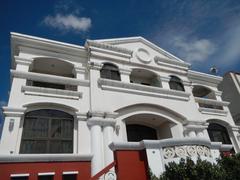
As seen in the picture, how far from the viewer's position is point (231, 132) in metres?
15.5

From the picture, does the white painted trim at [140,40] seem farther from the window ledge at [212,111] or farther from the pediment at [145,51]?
the window ledge at [212,111]

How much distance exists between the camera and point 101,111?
34.9 ft

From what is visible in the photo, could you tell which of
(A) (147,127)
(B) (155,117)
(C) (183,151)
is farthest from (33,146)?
(A) (147,127)

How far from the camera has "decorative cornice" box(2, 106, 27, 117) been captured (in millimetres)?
9070

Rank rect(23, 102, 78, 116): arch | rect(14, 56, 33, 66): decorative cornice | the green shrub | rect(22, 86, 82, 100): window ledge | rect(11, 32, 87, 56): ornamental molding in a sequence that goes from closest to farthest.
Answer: the green shrub < rect(23, 102, 78, 116): arch < rect(22, 86, 82, 100): window ledge < rect(14, 56, 33, 66): decorative cornice < rect(11, 32, 87, 56): ornamental molding

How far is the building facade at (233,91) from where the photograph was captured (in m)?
19.4

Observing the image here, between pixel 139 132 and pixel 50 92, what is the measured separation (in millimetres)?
6347

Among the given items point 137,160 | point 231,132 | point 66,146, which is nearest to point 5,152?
point 66,146

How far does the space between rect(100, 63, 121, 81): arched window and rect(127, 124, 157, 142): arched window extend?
331 cm

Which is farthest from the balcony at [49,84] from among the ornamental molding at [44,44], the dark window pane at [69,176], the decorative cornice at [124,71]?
A: the dark window pane at [69,176]

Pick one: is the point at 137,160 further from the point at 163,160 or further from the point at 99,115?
the point at 99,115

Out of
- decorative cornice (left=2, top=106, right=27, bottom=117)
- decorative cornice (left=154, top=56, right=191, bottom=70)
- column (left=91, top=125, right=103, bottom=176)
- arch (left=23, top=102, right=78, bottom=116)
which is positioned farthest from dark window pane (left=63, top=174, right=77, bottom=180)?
decorative cornice (left=154, top=56, right=191, bottom=70)

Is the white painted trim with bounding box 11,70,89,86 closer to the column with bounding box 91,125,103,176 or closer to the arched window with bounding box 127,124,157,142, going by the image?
the column with bounding box 91,125,103,176

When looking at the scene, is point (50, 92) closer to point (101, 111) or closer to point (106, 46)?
point (101, 111)
